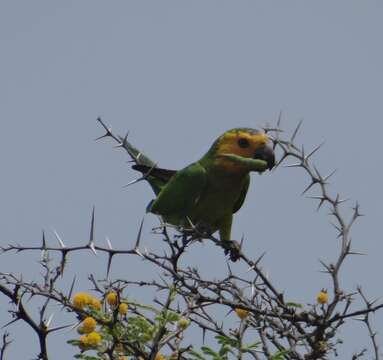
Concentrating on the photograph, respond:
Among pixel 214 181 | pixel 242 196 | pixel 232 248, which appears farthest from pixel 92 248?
pixel 242 196

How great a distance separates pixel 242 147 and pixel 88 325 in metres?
3.95

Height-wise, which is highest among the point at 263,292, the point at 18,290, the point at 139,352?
the point at 263,292

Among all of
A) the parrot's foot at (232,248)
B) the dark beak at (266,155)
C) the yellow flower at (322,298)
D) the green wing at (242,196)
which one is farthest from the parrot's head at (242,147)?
the yellow flower at (322,298)

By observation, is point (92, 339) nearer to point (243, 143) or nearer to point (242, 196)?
point (243, 143)

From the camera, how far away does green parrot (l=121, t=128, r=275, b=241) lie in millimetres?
8633

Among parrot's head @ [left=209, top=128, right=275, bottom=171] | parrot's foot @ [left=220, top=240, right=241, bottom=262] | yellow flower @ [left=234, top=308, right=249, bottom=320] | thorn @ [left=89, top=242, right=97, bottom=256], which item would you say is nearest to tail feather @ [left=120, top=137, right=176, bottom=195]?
parrot's head @ [left=209, top=128, right=275, bottom=171]

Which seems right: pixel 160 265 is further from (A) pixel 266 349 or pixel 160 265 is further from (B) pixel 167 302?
(A) pixel 266 349

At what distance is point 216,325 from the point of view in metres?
6.01

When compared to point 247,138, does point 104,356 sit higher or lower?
lower

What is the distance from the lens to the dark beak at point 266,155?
28.1ft

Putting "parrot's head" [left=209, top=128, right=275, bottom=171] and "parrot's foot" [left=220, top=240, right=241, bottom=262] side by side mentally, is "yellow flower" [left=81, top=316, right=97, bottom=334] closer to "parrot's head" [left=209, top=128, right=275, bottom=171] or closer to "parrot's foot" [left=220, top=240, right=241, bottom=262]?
"parrot's foot" [left=220, top=240, right=241, bottom=262]

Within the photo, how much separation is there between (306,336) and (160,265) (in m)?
1.09

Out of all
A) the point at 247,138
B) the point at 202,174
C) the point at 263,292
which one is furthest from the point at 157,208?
the point at 263,292

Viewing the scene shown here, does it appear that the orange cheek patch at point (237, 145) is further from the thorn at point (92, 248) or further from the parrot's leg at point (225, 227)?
the thorn at point (92, 248)
